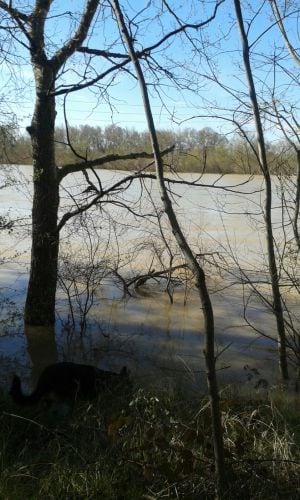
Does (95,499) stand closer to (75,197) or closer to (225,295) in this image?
(75,197)

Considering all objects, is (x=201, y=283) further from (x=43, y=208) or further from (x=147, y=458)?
(x=43, y=208)

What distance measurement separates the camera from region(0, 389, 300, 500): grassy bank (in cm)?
346

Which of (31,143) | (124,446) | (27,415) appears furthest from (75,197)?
(124,446)

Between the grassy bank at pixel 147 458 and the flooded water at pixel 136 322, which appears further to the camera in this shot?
the flooded water at pixel 136 322

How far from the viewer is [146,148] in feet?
33.4

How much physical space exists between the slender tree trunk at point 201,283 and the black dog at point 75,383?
7.63 feet

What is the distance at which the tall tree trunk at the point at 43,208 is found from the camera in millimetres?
8605

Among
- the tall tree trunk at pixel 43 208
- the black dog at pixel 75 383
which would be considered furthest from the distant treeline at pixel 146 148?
the black dog at pixel 75 383

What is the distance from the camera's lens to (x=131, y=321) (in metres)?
10.6

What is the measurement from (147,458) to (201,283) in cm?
150

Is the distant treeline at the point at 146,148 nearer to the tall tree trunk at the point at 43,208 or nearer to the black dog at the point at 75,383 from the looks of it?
the tall tree trunk at the point at 43,208

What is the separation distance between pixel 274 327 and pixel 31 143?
17.9 feet

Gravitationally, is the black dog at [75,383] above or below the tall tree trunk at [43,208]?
below

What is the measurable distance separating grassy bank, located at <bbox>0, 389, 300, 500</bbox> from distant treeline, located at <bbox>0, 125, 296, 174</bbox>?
3649 millimetres
